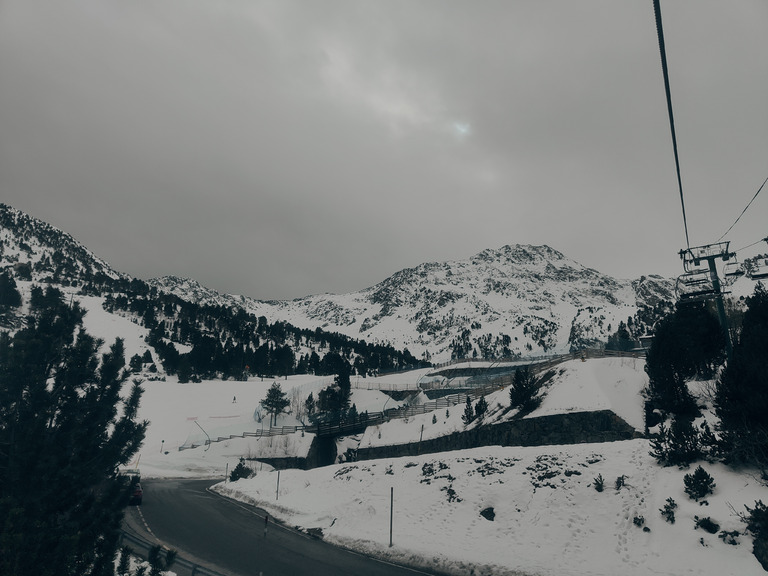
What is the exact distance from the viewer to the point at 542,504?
66.8 ft

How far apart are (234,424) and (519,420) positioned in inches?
2043

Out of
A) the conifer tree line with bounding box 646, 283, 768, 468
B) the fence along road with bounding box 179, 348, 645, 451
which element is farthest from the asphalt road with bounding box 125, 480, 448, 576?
the fence along road with bounding box 179, 348, 645, 451

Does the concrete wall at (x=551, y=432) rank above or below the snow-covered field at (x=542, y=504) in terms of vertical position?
above

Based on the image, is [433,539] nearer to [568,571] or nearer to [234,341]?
[568,571]

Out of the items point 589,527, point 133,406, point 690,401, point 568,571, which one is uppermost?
point 690,401

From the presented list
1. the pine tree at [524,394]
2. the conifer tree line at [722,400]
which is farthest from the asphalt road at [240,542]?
the pine tree at [524,394]

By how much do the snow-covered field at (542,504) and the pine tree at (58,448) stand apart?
12924 mm

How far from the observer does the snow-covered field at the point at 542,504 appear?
614 inches

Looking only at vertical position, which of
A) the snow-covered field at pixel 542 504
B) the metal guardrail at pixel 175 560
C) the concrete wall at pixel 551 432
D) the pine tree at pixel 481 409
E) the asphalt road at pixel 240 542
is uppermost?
the pine tree at pixel 481 409

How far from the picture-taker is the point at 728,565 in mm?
13539

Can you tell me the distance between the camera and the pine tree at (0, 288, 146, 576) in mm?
8781

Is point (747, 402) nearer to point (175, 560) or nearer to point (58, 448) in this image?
point (58, 448)

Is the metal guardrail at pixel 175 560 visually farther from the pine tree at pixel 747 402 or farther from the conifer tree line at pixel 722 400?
the pine tree at pixel 747 402

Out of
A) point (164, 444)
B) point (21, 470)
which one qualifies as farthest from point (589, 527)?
point (164, 444)
